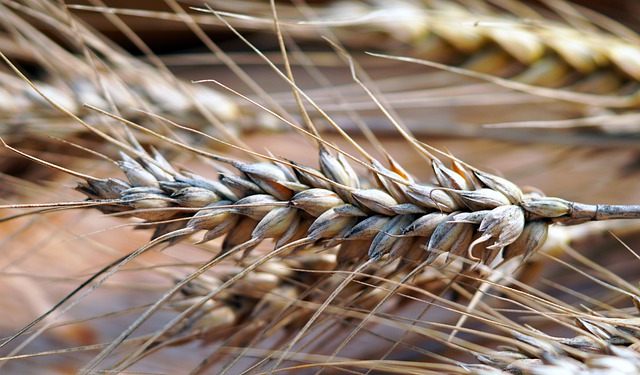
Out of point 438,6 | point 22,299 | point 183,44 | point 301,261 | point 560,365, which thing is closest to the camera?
point 560,365

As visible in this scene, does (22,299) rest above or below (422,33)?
below

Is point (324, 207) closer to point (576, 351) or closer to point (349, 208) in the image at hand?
point (349, 208)

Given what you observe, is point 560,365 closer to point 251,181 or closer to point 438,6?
point 251,181

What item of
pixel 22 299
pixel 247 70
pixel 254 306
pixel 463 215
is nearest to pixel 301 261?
pixel 254 306

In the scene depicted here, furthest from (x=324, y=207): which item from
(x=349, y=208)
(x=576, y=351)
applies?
(x=576, y=351)

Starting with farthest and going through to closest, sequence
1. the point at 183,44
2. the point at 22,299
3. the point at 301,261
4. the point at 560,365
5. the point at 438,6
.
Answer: the point at 183,44
the point at 438,6
the point at 22,299
the point at 301,261
the point at 560,365

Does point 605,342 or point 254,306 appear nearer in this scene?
point 605,342
